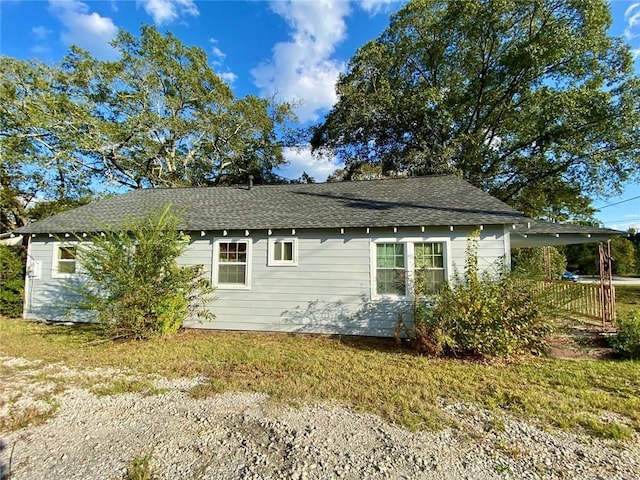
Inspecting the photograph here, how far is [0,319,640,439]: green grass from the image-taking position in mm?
3740

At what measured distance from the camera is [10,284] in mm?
9266

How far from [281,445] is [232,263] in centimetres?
584

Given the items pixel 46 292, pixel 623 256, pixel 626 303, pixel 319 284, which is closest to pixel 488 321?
pixel 319 284

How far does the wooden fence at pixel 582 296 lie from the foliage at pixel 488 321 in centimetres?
53

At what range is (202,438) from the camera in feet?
10.3

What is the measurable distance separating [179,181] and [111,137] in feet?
14.4

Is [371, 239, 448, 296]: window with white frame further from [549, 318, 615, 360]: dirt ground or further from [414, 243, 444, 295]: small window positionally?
[549, 318, 615, 360]: dirt ground

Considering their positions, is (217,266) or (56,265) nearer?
(217,266)

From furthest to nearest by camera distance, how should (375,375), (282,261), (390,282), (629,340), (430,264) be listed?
(282,261), (390,282), (430,264), (629,340), (375,375)

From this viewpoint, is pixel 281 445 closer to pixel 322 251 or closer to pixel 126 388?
pixel 126 388

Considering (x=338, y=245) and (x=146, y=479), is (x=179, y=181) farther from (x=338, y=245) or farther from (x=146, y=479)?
(x=146, y=479)

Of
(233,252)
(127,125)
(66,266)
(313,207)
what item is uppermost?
(127,125)

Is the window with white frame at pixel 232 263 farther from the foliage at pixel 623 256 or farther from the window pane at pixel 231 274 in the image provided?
the foliage at pixel 623 256

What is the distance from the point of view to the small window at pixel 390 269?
742 centimetres
